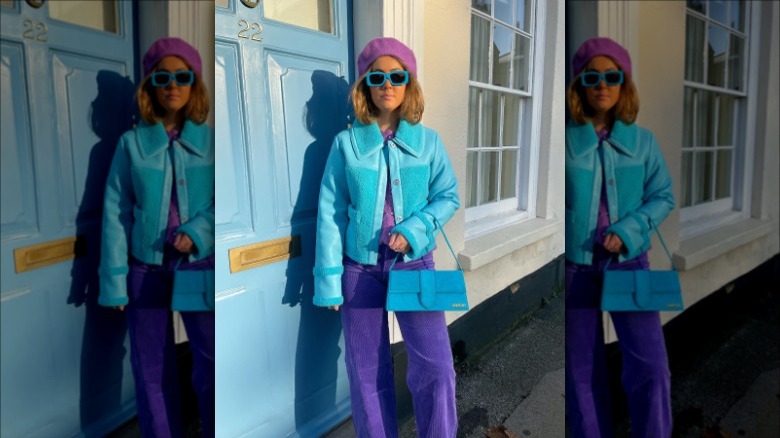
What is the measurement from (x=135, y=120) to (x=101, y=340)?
22 cm

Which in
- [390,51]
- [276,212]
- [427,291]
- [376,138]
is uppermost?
[390,51]

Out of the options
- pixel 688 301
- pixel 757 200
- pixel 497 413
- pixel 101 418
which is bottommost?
pixel 497 413

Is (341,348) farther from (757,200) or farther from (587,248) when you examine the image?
(757,200)

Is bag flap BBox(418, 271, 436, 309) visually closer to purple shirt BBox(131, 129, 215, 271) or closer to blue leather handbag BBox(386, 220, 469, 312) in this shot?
blue leather handbag BBox(386, 220, 469, 312)

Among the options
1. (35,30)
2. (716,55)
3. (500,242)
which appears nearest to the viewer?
(35,30)

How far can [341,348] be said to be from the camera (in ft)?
2.12

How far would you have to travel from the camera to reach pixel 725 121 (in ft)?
1.58

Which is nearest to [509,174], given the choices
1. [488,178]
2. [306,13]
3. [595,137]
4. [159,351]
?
[488,178]

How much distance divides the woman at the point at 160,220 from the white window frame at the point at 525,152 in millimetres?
343

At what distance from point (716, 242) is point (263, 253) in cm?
59

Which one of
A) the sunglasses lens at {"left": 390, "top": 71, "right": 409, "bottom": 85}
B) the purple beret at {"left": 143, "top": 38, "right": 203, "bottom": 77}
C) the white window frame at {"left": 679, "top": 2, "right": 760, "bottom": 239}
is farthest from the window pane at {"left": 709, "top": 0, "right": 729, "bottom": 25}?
the purple beret at {"left": 143, "top": 38, "right": 203, "bottom": 77}

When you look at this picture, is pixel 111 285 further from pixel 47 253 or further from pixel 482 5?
pixel 482 5

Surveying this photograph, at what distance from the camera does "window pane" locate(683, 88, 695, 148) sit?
46 cm

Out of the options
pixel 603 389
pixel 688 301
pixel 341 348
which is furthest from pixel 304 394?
pixel 688 301
